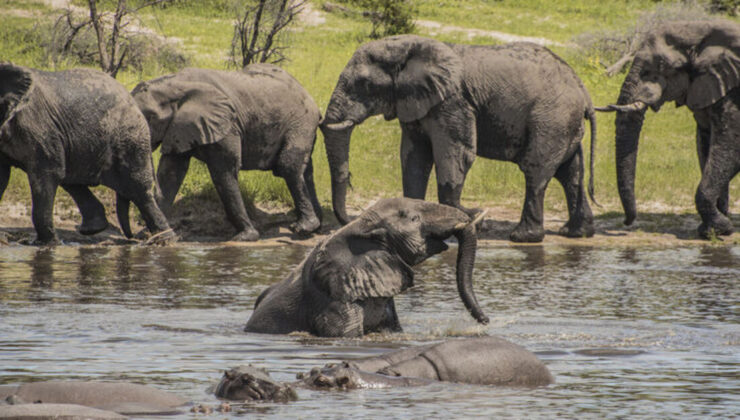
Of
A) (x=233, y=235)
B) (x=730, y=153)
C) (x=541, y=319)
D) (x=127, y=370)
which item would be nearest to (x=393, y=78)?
(x=233, y=235)

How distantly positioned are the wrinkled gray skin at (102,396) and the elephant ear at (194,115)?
10.6m

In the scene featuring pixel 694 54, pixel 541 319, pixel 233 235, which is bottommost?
pixel 233 235

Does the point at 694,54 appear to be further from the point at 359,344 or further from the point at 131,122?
the point at 359,344

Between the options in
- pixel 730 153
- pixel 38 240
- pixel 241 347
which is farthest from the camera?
pixel 730 153

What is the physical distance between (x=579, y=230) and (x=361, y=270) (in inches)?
374

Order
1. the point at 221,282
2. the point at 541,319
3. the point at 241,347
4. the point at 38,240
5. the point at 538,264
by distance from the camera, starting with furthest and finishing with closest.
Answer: the point at 38,240 → the point at 538,264 → the point at 221,282 → the point at 541,319 → the point at 241,347

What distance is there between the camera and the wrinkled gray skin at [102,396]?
22.0 feet

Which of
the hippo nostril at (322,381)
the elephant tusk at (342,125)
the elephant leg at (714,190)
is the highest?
the hippo nostril at (322,381)

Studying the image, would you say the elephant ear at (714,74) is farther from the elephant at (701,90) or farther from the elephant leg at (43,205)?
the elephant leg at (43,205)

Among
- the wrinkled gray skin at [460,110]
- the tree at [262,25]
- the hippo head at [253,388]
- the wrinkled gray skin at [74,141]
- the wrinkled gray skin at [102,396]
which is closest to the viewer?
the wrinkled gray skin at [102,396]

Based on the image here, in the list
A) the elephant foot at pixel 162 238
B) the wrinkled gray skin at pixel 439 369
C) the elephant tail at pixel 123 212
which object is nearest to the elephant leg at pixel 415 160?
the elephant foot at pixel 162 238

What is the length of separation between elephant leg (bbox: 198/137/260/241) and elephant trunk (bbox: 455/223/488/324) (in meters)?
8.22

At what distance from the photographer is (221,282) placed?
13.3 metres

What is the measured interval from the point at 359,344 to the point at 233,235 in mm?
9565
